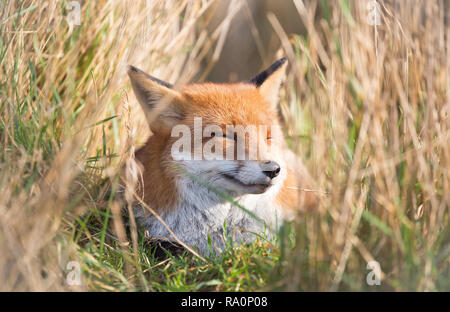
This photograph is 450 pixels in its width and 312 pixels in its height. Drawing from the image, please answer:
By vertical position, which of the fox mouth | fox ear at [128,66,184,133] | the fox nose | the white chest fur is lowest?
the white chest fur

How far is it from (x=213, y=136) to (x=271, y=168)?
22.4 inches

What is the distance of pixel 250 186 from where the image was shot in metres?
3.30

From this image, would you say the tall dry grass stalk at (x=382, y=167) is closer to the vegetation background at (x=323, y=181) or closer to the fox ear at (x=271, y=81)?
the vegetation background at (x=323, y=181)

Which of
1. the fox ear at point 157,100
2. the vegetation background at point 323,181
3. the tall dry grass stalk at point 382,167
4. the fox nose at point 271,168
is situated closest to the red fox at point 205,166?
the fox ear at point 157,100

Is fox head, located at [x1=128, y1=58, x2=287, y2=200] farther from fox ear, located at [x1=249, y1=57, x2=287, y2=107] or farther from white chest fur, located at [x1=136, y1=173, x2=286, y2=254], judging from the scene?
white chest fur, located at [x1=136, y1=173, x2=286, y2=254]

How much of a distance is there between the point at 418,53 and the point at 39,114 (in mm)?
2863

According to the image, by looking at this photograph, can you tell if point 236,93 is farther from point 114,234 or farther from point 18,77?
point 18,77

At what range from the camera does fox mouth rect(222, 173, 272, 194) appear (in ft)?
10.7

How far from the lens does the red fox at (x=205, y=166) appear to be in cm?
342

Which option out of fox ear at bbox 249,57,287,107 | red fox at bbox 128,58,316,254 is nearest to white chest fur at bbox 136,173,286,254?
red fox at bbox 128,58,316,254

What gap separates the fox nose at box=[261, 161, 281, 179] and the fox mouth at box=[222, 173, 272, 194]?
0.07m

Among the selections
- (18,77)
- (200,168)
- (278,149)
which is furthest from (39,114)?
(278,149)

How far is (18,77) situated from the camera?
3924 mm
